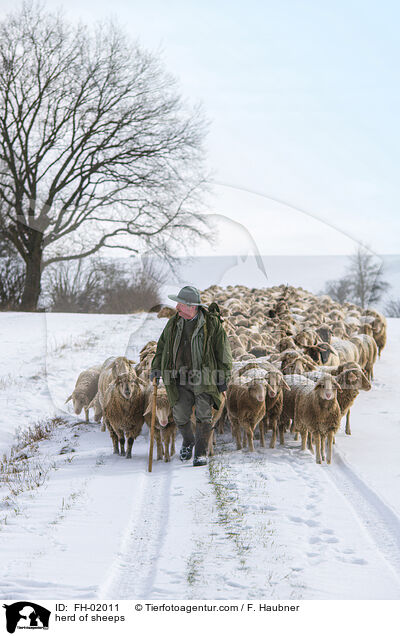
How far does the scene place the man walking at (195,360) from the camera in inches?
273

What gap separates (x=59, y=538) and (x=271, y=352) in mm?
6181

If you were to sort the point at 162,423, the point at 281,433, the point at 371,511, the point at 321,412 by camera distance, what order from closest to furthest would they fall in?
the point at 371,511, the point at 162,423, the point at 321,412, the point at 281,433

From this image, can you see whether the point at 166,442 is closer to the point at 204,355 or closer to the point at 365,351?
the point at 204,355

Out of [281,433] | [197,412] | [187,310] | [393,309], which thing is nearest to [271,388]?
[281,433]

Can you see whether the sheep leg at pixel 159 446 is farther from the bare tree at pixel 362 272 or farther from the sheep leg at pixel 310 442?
the bare tree at pixel 362 272

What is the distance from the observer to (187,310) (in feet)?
22.6

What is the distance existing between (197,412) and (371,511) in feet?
7.46

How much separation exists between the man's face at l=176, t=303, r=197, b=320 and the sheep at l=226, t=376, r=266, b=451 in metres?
1.64

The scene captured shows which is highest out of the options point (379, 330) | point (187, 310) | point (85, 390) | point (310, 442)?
point (187, 310)

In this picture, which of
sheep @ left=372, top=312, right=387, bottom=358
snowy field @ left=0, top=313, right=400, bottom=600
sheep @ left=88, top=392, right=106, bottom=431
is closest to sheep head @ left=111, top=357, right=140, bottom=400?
snowy field @ left=0, top=313, right=400, bottom=600

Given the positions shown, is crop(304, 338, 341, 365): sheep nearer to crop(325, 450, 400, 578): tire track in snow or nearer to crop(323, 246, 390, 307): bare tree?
crop(323, 246, 390, 307): bare tree

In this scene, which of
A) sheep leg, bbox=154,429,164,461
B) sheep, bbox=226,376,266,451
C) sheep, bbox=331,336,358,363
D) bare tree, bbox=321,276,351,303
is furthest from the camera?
sheep, bbox=331,336,358,363

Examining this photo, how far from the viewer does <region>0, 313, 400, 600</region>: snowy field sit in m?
4.32
